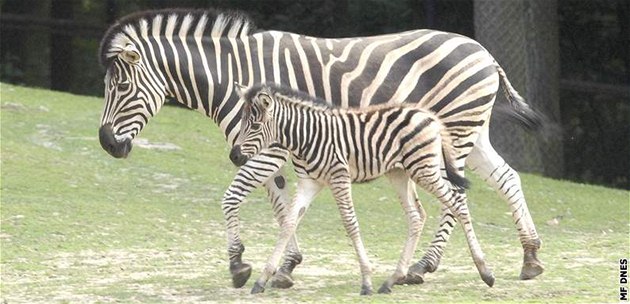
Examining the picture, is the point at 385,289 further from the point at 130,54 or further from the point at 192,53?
the point at 130,54

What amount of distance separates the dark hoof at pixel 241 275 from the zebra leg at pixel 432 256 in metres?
0.89

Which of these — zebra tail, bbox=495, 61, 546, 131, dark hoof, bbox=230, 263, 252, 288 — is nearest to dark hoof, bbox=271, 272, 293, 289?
dark hoof, bbox=230, 263, 252, 288

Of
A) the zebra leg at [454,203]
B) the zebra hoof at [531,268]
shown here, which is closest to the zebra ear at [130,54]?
the zebra leg at [454,203]

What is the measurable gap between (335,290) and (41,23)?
35.8 feet

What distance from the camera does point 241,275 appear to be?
8.05m

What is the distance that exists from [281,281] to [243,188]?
1.99ft

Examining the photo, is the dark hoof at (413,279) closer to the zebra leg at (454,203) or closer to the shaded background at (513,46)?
the zebra leg at (454,203)

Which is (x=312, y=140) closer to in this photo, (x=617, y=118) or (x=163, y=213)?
(x=163, y=213)

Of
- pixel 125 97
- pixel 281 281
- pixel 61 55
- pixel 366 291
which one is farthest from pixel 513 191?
pixel 61 55

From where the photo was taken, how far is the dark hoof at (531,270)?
329 inches

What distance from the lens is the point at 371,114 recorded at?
7969mm

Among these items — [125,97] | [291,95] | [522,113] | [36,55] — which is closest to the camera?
[291,95]

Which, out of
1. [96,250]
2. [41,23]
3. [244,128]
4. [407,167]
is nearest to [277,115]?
[244,128]

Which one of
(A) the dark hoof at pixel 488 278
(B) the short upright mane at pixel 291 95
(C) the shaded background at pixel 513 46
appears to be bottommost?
(C) the shaded background at pixel 513 46
